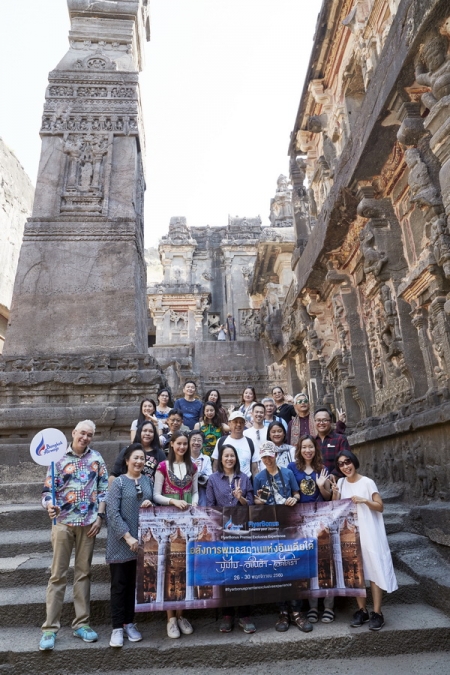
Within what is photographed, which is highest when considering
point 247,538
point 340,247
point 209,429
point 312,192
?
point 312,192

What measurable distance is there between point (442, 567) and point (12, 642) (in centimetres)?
325

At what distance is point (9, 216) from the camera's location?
1332 centimetres

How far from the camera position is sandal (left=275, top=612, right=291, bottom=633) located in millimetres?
3293

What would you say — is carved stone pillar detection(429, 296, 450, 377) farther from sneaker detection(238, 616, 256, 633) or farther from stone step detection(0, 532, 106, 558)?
stone step detection(0, 532, 106, 558)

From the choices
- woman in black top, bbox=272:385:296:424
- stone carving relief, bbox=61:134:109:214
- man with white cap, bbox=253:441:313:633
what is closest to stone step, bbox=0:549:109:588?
man with white cap, bbox=253:441:313:633

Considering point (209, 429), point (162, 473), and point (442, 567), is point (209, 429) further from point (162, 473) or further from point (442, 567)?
point (442, 567)

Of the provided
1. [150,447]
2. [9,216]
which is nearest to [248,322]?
[9,216]

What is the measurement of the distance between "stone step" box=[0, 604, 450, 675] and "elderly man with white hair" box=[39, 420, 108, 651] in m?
0.11

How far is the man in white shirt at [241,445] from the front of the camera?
4.22 m

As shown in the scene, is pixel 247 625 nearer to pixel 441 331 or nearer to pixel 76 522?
pixel 76 522

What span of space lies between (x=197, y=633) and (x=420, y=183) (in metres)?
4.55

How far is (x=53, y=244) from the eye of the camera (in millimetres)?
6879

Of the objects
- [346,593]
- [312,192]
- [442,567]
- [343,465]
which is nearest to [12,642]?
[346,593]

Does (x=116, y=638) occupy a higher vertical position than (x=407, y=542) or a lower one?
lower
